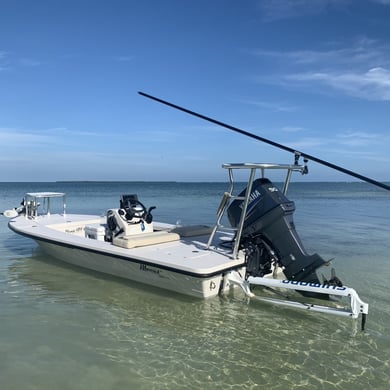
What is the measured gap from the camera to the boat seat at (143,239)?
6.98m

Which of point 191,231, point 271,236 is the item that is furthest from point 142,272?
point 271,236

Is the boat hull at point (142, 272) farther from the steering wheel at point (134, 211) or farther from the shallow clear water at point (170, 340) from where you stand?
the steering wheel at point (134, 211)

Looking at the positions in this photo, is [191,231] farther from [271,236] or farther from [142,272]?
[271,236]

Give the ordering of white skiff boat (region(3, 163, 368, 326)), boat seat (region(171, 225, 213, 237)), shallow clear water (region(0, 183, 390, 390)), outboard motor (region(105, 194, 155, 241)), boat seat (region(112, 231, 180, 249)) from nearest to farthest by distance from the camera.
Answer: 1. shallow clear water (region(0, 183, 390, 390))
2. white skiff boat (region(3, 163, 368, 326))
3. boat seat (region(112, 231, 180, 249))
4. outboard motor (region(105, 194, 155, 241))
5. boat seat (region(171, 225, 213, 237))

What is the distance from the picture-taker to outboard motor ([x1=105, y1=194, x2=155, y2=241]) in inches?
304

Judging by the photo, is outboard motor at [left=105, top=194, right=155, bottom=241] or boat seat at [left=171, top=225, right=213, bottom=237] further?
boat seat at [left=171, top=225, right=213, bottom=237]

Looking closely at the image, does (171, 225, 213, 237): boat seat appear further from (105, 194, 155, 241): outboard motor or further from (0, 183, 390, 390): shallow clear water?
(0, 183, 390, 390): shallow clear water

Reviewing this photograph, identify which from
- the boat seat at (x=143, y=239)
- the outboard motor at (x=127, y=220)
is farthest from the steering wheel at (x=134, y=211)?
the boat seat at (x=143, y=239)

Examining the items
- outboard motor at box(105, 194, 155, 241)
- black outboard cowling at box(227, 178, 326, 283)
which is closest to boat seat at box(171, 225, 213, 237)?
outboard motor at box(105, 194, 155, 241)

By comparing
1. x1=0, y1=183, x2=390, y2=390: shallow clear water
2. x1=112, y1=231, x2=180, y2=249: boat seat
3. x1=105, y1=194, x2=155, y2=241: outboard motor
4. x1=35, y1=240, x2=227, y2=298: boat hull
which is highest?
x1=105, y1=194, x2=155, y2=241: outboard motor

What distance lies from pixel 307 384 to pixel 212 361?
1064mm

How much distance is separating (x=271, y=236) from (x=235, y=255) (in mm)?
692

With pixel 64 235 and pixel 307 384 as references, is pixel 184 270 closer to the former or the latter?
pixel 307 384

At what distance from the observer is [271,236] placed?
6043 millimetres
